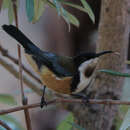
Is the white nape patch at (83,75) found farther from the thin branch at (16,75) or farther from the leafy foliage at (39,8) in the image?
the thin branch at (16,75)

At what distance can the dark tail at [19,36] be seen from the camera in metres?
0.57

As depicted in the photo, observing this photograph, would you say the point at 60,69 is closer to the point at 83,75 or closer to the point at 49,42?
the point at 83,75

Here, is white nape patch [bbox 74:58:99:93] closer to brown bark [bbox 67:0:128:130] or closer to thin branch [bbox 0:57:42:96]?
brown bark [bbox 67:0:128:130]

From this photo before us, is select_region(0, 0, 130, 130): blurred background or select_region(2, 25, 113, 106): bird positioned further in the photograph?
select_region(0, 0, 130, 130): blurred background

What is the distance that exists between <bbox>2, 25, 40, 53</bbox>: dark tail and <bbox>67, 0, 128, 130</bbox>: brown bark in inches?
9.9

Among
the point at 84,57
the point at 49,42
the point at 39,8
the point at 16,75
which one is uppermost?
the point at 39,8

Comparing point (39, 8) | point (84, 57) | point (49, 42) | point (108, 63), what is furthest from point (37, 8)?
point (49, 42)

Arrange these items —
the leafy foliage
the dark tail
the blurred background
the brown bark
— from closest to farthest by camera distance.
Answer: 1. the leafy foliage
2. the dark tail
3. the brown bark
4. the blurred background

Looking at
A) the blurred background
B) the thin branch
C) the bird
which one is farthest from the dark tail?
the blurred background

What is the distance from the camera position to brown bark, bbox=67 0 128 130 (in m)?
0.75

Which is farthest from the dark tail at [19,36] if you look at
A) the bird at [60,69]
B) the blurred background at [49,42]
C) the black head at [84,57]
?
the blurred background at [49,42]

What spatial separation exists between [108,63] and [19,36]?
0.98 feet

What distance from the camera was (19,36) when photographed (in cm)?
59

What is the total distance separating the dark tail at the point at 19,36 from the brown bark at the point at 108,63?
250mm
